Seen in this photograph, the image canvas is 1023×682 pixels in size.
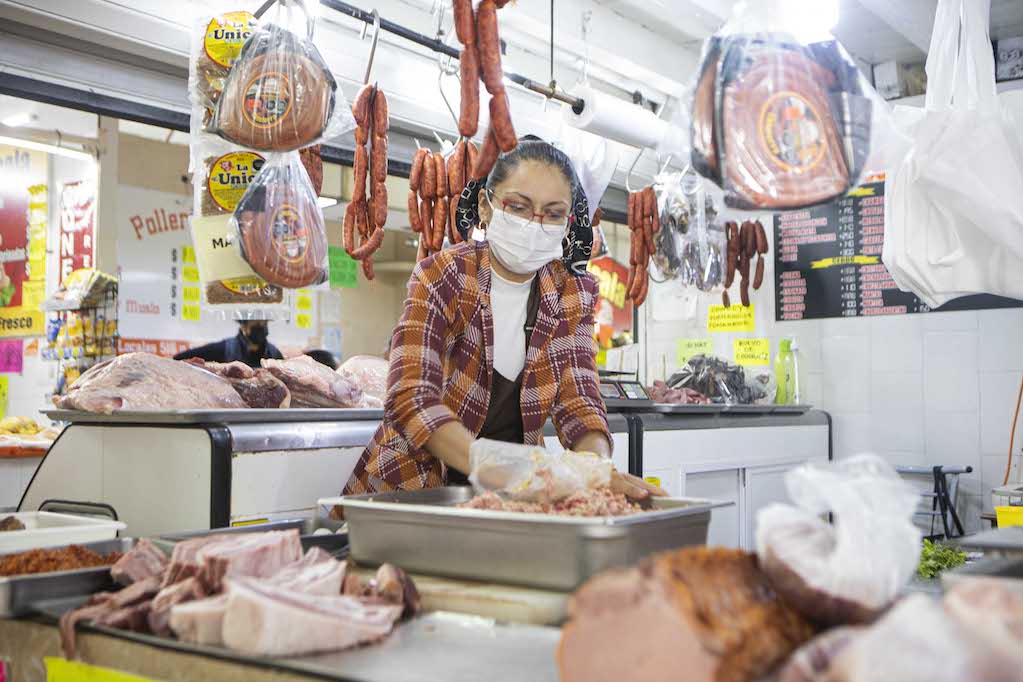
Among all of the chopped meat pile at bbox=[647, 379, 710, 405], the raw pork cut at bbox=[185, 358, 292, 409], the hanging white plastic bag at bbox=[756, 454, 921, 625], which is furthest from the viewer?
the chopped meat pile at bbox=[647, 379, 710, 405]

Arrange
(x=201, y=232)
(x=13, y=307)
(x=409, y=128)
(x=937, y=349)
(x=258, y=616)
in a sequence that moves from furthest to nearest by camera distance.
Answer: (x=13, y=307), (x=937, y=349), (x=409, y=128), (x=201, y=232), (x=258, y=616)

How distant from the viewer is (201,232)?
2906 mm

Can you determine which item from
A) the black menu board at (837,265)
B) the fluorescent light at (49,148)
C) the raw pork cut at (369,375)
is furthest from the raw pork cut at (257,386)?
the fluorescent light at (49,148)

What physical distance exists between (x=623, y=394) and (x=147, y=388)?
2290 mm

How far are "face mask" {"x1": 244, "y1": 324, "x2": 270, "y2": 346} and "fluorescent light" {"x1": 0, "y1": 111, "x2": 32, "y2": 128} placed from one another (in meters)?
2.58

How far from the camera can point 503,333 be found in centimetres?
258

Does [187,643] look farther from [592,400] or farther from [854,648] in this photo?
[592,400]

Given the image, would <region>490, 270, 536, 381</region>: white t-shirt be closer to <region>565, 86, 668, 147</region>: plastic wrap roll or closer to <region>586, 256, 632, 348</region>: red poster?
<region>565, 86, 668, 147</region>: plastic wrap roll

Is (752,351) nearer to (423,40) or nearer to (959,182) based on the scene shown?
(423,40)

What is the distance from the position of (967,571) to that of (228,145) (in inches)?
97.6

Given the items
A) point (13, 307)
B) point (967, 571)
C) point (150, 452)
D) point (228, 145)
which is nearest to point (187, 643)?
point (967, 571)

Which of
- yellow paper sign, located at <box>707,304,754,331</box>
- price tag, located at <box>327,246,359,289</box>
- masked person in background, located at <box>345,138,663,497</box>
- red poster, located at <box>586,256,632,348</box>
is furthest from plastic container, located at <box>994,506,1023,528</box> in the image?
price tag, located at <box>327,246,359,289</box>

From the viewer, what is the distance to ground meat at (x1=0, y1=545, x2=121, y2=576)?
162 cm

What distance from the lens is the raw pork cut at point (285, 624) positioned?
3.96 feet
